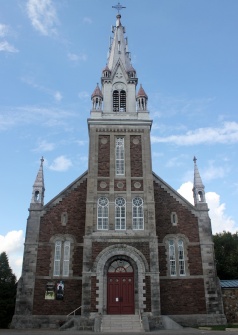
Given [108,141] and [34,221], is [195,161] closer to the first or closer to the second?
[108,141]

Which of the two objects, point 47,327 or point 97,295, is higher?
point 97,295

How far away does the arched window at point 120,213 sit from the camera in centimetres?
2747

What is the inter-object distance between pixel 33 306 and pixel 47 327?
76.0 inches

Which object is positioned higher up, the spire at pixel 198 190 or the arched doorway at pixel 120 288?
the spire at pixel 198 190

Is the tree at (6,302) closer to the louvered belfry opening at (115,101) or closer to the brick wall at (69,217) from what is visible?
the brick wall at (69,217)

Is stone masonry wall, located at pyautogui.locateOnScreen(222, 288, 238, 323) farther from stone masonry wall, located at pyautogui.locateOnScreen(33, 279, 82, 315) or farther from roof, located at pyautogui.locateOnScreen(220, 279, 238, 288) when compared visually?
stone masonry wall, located at pyautogui.locateOnScreen(33, 279, 82, 315)

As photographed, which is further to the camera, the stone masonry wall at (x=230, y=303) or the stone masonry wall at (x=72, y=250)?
the stone masonry wall at (x=230, y=303)

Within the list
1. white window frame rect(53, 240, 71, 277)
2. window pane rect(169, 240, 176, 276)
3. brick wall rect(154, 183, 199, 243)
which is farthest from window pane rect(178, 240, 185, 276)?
white window frame rect(53, 240, 71, 277)

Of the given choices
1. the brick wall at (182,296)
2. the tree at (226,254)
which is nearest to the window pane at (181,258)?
the brick wall at (182,296)

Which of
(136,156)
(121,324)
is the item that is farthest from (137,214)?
(121,324)

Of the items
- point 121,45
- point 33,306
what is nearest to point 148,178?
point 33,306

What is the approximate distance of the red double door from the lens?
81.1ft

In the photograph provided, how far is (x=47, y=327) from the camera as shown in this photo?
2594cm

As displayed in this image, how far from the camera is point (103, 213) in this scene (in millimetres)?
27906
